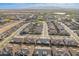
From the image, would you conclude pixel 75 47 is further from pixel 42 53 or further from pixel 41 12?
pixel 41 12

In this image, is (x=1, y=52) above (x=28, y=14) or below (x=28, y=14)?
below

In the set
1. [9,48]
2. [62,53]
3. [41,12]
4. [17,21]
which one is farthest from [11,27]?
[62,53]

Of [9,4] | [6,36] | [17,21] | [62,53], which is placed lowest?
[62,53]

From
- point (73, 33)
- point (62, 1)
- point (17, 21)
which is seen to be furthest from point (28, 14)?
point (73, 33)

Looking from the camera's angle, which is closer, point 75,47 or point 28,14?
point 75,47

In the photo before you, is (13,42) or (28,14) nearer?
(13,42)

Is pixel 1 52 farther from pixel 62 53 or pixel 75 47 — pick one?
pixel 75 47
